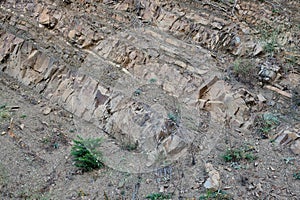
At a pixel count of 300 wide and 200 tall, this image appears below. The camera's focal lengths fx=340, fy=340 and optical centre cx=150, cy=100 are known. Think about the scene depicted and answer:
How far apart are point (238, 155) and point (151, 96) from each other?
203cm

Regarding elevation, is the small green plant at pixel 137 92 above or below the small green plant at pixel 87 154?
above

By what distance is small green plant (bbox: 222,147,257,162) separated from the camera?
18.6ft

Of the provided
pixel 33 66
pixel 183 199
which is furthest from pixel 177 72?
pixel 33 66

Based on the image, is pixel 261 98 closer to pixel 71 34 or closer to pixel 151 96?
pixel 151 96

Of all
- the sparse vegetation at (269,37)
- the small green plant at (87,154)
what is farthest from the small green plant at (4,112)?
the sparse vegetation at (269,37)

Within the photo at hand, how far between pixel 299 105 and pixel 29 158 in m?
5.15

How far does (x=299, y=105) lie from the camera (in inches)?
258

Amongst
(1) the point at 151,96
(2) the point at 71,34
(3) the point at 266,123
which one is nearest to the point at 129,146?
(1) the point at 151,96

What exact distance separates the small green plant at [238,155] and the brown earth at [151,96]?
0.16 ft

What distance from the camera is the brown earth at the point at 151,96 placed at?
219 inches

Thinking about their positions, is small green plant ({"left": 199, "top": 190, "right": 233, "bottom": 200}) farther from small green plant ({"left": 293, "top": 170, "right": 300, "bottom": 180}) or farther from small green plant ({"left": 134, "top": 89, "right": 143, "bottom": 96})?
small green plant ({"left": 134, "top": 89, "right": 143, "bottom": 96})

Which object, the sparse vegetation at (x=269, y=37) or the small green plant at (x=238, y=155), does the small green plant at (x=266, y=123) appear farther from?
the sparse vegetation at (x=269, y=37)

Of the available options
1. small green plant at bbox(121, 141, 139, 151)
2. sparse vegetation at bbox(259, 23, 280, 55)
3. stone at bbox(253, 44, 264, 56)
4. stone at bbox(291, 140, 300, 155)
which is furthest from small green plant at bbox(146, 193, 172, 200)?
sparse vegetation at bbox(259, 23, 280, 55)

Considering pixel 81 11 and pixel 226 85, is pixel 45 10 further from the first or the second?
pixel 226 85
